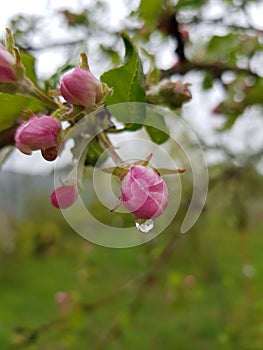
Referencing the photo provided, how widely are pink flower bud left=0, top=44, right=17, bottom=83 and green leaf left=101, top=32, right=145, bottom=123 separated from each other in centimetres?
7

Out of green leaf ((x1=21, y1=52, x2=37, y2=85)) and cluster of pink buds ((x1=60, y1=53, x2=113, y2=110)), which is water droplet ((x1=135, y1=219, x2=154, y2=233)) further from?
green leaf ((x1=21, y1=52, x2=37, y2=85))

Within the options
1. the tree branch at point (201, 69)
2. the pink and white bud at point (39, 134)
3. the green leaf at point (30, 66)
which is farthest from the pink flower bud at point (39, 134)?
the tree branch at point (201, 69)

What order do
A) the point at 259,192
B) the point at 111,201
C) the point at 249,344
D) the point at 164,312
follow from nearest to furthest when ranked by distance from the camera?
the point at 111,201, the point at 249,344, the point at 259,192, the point at 164,312

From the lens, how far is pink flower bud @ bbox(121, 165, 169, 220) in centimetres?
34

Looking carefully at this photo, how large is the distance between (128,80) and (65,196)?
0.33 feet

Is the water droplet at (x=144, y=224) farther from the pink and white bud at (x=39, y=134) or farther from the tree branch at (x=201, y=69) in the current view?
the tree branch at (x=201, y=69)

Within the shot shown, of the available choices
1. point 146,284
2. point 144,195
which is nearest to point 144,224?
point 144,195

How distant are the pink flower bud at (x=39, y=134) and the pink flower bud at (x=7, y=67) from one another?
44 mm

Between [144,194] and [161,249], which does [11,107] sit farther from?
[161,249]

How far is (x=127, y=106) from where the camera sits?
1.37 feet

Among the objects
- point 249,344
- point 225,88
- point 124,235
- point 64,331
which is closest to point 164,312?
point 249,344

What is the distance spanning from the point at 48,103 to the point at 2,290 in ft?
16.6

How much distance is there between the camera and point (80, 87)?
1.19ft

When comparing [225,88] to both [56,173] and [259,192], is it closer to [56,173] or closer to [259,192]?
[56,173]
